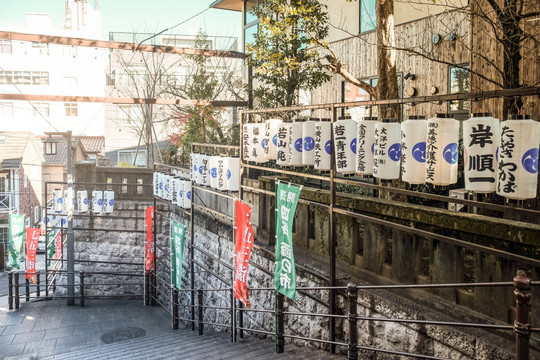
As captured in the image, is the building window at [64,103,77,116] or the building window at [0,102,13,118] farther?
the building window at [64,103,77,116]

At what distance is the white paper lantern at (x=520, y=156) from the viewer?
4.97 m

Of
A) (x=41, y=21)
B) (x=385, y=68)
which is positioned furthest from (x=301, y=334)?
(x=41, y=21)

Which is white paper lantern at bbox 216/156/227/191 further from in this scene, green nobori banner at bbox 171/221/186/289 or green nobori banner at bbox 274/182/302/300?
green nobori banner at bbox 274/182/302/300

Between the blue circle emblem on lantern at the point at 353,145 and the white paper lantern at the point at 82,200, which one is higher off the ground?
the blue circle emblem on lantern at the point at 353,145

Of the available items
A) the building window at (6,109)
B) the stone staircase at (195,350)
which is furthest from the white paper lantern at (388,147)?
the building window at (6,109)

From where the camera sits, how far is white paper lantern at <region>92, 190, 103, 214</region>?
67.9 feet

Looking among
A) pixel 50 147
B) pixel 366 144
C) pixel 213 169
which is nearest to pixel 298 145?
pixel 366 144

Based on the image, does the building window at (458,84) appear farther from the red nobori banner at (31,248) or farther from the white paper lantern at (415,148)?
the red nobori banner at (31,248)

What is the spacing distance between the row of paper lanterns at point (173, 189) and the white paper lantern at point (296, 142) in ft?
22.2

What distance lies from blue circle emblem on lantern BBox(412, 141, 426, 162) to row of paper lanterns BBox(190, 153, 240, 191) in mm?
5695

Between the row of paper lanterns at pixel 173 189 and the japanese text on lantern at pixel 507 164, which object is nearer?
the japanese text on lantern at pixel 507 164

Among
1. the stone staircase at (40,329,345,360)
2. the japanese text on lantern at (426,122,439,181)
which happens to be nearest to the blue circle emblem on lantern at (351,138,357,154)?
the japanese text on lantern at (426,122,439,181)

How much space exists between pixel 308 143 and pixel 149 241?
11831 millimetres

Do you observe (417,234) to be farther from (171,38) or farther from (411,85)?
(171,38)
